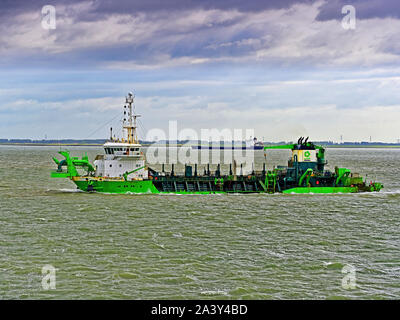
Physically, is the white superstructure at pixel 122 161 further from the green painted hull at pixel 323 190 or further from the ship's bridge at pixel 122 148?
the green painted hull at pixel 323 190

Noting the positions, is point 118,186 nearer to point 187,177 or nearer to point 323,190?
point 187,177

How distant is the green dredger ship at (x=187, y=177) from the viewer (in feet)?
171

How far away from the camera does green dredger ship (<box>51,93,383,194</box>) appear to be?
52125 millimetres

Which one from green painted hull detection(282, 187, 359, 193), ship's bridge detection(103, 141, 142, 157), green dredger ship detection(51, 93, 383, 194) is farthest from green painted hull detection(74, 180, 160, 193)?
green painted hull detection(282, 187, 359, 193)

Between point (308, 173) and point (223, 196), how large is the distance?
1197 cm

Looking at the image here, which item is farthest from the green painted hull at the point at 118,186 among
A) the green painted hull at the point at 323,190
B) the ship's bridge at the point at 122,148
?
the green painted hull at the point at 323,190

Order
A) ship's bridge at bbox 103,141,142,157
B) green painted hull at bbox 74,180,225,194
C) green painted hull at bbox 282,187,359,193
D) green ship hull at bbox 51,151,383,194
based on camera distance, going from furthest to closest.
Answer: green painted hull at bbox 282,187,359,193 < green ship hull at bbox 51,151,383,194 < ship's bridge at bbox 103,141,142,157 < green painted hull at bbox 74,180,225,194

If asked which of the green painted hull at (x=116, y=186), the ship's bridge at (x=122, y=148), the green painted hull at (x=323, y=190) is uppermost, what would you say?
the ship's bridge at (x=122, y=148)

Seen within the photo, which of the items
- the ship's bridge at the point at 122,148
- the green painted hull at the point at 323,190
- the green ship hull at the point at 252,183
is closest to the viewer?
the ship's bridge at the point at 122,148

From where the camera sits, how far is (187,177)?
5550cm

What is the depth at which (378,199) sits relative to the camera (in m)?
50.8

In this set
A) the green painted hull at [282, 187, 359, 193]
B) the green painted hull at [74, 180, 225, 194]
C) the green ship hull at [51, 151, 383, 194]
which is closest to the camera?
the green painted hull at [74, 180, 225, 194]

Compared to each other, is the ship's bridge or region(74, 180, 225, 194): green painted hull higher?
the ship's bridge

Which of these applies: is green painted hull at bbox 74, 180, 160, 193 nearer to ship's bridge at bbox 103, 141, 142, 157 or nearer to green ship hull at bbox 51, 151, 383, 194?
green ship hull at bbox 51, 151, 383, 194
